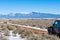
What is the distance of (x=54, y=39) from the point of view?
1825 centimetres

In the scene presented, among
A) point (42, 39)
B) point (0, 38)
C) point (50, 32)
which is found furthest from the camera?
point (50, 32)

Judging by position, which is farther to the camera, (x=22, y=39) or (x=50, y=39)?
(x=22, y=39)

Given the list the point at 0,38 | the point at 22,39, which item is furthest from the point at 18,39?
the point at 0,38

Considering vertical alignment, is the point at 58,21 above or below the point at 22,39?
above

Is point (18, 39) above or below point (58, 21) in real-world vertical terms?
below

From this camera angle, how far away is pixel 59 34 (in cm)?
2072

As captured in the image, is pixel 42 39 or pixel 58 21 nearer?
pixel 42 39

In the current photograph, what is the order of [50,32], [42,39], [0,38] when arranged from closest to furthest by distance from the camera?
[42,39], [0,38], [50,32]

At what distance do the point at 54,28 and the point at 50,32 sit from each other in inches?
32.5

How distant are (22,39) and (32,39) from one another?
8.01 feet

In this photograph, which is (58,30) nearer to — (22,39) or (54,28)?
(54,28)

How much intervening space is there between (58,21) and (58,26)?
1012mm

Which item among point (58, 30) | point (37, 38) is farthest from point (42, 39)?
→ point (58, 30)

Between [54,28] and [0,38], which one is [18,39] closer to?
A: [0,38]
